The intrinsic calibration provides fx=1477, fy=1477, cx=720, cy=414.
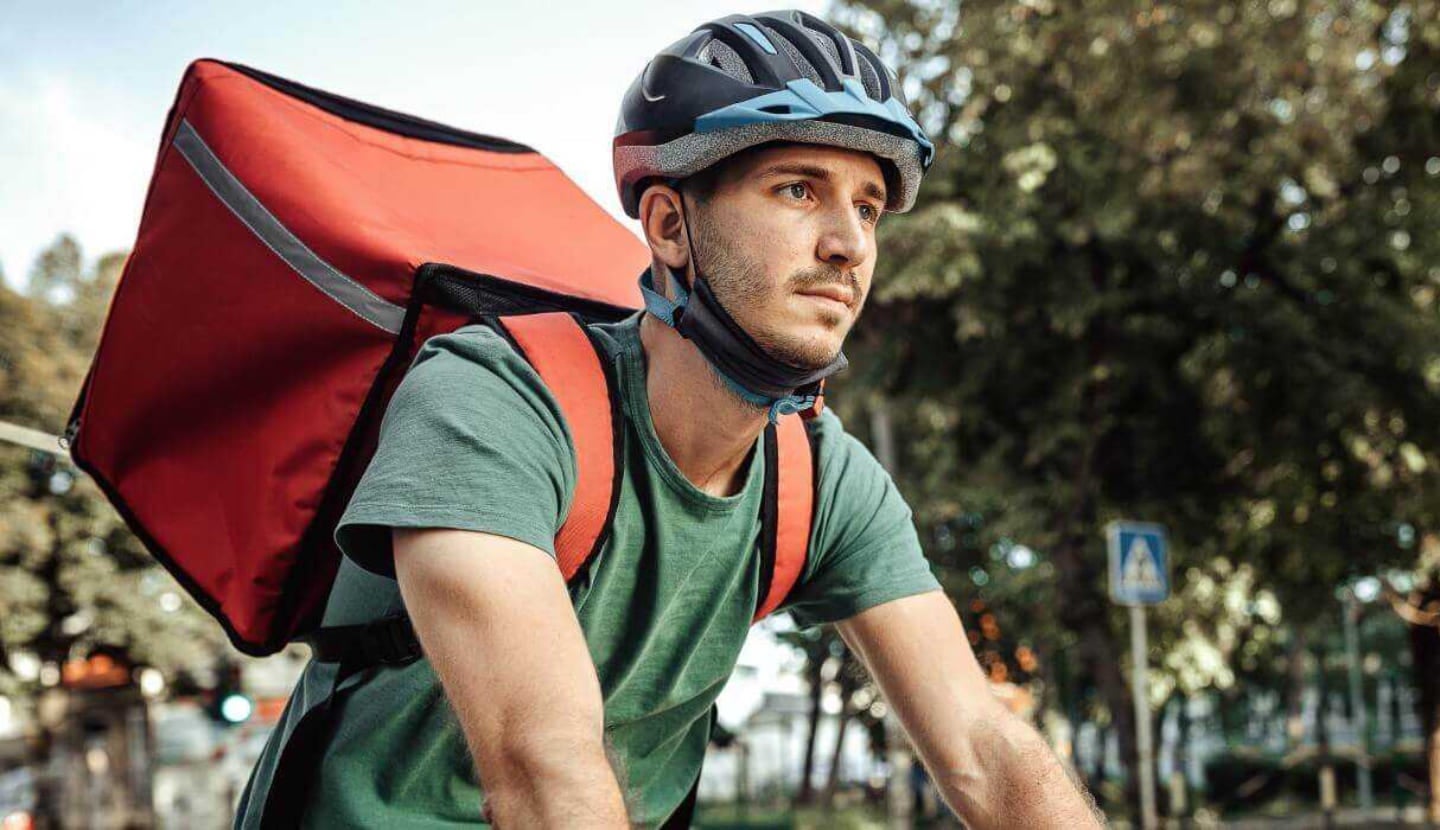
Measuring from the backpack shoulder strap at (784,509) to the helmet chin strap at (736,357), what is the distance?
0.14 metres

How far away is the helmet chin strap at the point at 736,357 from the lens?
6.30 ft

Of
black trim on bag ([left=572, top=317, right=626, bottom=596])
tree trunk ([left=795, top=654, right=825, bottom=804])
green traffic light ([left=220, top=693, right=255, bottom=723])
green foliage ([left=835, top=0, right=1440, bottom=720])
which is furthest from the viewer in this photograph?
tree trunk ([left=795, top=654, right=825, bottom=804])

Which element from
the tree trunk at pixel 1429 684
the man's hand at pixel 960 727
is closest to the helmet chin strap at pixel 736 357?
the man's hand at pixel 960 727

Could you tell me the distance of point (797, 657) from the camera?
32562mm

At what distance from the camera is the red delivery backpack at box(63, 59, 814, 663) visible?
1.98 meters

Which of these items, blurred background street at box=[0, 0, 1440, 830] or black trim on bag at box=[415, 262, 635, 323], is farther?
blurred background street at box=[0, 0, 1440, 830]

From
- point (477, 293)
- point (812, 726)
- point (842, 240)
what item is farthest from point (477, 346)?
point (812, 726)

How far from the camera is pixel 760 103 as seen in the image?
1.88 meters

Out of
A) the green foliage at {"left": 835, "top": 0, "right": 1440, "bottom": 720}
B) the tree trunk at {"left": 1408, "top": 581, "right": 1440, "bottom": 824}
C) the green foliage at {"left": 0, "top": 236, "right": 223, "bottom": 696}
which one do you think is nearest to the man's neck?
the green foliage at {"left": 835, "top": 0, "right": 1440, "bottom": 720}

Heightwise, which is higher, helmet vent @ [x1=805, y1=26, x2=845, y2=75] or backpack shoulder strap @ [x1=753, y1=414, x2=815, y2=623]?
helmet vent @ [x1=805, y1=26, x2=845, y2=75]

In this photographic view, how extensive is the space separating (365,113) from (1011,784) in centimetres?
151

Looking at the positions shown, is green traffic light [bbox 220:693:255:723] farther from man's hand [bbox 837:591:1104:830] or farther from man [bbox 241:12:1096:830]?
man's hand [bbox 837:591:1104:830]

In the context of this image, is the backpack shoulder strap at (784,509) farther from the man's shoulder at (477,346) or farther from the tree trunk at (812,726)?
the tree trunk at (812,726)

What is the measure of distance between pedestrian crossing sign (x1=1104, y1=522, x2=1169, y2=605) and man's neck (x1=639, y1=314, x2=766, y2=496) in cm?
1000
